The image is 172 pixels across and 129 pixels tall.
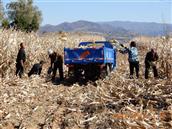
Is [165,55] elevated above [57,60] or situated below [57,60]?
above

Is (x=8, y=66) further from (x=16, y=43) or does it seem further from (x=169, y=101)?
(x=169, y=101)

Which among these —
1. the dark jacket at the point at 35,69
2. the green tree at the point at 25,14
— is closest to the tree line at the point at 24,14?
the green tree at the point at 25,14

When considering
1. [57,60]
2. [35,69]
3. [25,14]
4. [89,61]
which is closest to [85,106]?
[89,61]

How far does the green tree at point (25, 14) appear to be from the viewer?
166ft

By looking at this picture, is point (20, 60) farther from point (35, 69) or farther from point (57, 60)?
point (57, 60)

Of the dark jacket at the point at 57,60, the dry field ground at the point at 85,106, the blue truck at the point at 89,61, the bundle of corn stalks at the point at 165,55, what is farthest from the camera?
the dark jacket at the point at 57,60

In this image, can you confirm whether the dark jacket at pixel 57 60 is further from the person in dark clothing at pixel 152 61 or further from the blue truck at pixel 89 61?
the person in dark clothing at pixel 152 61

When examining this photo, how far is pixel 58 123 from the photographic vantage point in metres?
9.42

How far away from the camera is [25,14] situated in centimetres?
5166

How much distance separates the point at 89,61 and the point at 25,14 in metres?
36.4

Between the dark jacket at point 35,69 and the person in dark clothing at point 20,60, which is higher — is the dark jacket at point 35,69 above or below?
below

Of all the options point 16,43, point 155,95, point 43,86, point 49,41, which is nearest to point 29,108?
point 155,95

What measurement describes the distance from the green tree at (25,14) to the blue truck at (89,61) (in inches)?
1333

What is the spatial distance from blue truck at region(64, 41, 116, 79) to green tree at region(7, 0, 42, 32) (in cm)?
3385
